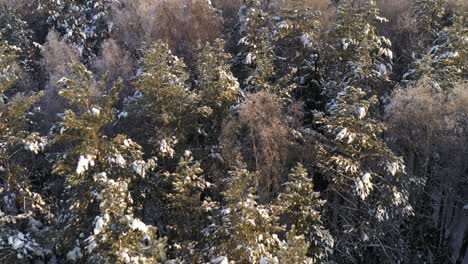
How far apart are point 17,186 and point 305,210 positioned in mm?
11776

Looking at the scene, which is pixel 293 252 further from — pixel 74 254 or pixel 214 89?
pixel 214 89

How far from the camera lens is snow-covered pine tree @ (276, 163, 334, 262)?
16.5 meters

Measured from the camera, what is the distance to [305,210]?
665 inches

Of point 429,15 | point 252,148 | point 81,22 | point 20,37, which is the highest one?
point 81,22

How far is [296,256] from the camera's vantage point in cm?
1301

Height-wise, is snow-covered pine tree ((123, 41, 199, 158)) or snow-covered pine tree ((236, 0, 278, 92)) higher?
snow-covered pine tree ((236, 0, 278, 92))

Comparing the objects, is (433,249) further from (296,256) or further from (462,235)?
(296,256)

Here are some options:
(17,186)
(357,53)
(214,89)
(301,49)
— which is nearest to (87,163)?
(17,186)

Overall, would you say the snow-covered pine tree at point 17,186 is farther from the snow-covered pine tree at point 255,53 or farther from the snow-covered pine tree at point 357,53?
the snow-covered pine tree at point 357,53

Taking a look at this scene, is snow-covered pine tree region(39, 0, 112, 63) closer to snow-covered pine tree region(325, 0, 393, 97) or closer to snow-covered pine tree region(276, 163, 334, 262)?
snow-covered pine tree region(325, 0, 393, 97)

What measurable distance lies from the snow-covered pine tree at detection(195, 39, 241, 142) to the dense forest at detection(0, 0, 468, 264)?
65 mm

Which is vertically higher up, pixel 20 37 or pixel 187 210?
pixel 20 37

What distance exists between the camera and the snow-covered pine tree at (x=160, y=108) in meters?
19.4

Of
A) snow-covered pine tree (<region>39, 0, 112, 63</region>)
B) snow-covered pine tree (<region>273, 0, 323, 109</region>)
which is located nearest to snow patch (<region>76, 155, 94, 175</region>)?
snow-covered pine tree (<region>273, 0, 323, 109</region>)
